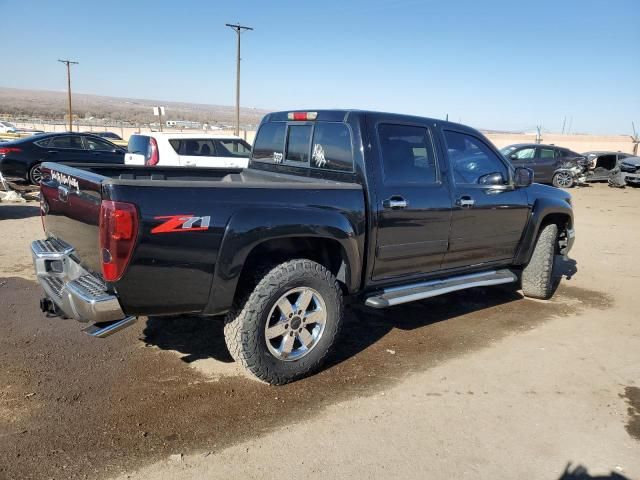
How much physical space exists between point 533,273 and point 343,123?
303 cm

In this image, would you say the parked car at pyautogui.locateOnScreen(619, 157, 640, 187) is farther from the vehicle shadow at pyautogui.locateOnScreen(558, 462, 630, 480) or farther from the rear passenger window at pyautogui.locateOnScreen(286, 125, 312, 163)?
the vehicle shadow at pyautogui.locateOnScreen(558, 462, 630, 480)

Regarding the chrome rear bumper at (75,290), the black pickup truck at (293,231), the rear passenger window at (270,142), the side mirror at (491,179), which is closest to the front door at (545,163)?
the black pickup truck at (293,231)

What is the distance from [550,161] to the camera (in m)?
19.5

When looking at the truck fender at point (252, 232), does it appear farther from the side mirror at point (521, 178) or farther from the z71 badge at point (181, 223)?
the side mirror at point (521, 178)

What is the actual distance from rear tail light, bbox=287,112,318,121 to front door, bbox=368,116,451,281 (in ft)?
1.93

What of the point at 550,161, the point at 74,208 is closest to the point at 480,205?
the point at 74,208

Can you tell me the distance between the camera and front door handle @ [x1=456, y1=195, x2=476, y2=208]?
4609mm

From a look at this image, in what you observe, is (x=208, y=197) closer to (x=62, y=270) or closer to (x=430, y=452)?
(x=62, y=270)

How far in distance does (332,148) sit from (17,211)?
8.60 metres

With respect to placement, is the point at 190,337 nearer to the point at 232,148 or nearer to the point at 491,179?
the point at 491,179

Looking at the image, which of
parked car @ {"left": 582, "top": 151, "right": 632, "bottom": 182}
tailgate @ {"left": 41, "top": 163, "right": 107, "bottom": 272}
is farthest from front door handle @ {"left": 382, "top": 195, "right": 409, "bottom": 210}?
parked car @ {"left": 582, "top": 151, "right": 632, "bottom": 182}

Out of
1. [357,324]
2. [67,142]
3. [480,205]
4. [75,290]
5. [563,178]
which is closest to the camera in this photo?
[75,290]

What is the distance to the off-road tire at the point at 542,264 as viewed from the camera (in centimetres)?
579

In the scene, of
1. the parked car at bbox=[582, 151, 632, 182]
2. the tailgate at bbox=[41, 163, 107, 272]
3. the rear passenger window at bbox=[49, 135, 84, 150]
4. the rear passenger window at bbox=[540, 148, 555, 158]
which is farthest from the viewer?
the parked car at bbox=[582, 151, 632, 182]
